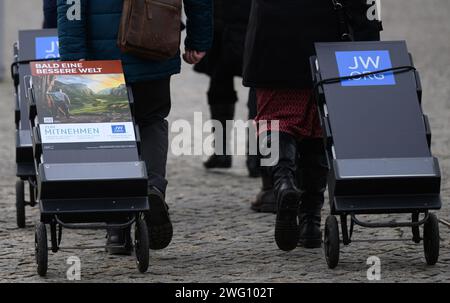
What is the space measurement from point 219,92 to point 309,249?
9.22 feet

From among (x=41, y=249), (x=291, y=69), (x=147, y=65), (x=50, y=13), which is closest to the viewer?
(x=41, y=249)

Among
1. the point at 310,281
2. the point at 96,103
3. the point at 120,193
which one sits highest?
the point at 96,103

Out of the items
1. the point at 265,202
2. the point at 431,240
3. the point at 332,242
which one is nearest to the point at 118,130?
the point at 332,242

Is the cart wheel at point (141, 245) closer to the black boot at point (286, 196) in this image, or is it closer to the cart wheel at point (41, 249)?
the cart wheel at point (41, 249)

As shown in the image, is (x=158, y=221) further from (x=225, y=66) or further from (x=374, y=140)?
(x=225, y=66)

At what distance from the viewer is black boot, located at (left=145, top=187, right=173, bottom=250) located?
22.5 feet

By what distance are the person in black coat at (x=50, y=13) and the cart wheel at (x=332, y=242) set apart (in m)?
2.59

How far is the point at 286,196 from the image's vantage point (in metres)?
6.91

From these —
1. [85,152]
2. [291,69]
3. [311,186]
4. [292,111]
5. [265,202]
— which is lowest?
[265,202]

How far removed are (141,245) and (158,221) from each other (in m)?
0.31

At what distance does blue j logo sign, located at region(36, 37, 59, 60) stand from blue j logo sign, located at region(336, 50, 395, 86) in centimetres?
199

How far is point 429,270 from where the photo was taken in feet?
22.0
